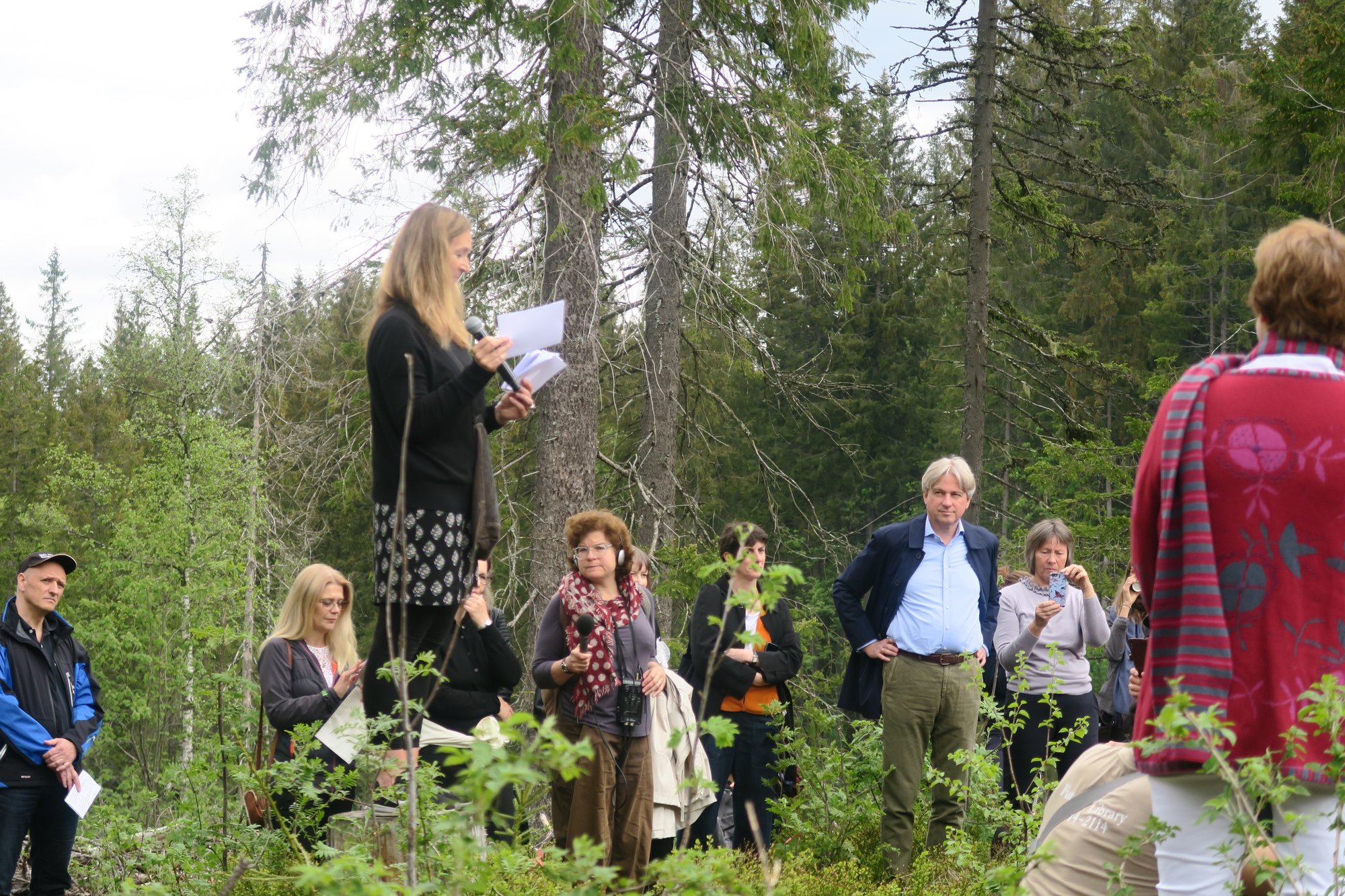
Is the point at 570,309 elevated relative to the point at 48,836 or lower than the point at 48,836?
elevated

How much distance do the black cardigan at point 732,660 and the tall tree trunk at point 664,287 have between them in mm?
3715

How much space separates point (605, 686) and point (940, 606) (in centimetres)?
177

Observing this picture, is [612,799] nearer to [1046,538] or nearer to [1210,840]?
[1046,538]

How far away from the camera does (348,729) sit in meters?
3.32

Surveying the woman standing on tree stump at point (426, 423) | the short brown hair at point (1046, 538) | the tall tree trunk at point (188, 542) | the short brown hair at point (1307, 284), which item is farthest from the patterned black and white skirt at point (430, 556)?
the tall tree trunk at point (188, 542)

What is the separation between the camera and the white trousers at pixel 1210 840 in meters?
2.24

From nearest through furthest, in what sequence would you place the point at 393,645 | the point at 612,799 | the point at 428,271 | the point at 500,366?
the point at 500,366 → the point at 393,645 → the point at 428,271 → the point at 612,799

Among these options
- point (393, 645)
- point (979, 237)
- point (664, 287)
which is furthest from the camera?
point (979, 237)

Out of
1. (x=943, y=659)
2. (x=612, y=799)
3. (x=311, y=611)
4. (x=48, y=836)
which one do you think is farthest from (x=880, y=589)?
(x=48, y=836)

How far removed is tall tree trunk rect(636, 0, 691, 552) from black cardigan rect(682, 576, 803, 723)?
371 centimetres

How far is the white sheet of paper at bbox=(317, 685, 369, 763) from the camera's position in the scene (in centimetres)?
326

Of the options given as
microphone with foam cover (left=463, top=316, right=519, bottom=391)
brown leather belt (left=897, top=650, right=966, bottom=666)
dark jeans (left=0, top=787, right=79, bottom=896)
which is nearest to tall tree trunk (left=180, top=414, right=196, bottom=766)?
dark jeans (left=0, top=787, right=79, bottom=896)

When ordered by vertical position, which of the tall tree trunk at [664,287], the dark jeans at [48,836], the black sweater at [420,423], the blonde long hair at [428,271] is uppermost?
the tall tree trunk at [664,287]

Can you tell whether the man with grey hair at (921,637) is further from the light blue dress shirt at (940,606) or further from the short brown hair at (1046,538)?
the short brown hair at (1046,538)
